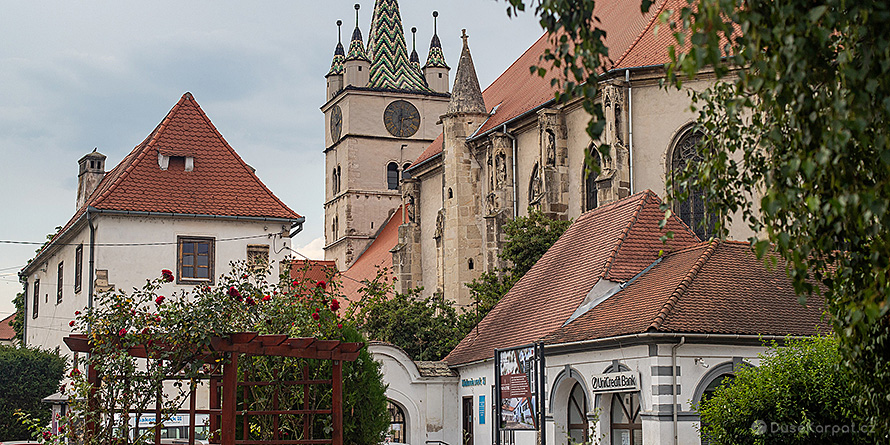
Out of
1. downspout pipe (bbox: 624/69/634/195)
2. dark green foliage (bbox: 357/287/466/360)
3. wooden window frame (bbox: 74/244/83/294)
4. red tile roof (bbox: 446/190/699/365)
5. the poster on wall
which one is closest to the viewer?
the poster on wall

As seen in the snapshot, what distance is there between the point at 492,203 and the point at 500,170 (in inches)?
50.4

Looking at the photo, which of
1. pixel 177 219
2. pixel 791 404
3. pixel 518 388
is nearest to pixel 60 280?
pixel 177 219

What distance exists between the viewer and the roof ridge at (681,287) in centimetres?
1827

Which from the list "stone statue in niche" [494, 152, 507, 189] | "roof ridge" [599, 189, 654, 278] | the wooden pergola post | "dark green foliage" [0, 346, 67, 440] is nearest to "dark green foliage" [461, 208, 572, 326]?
"stone statue in niche" [494, 152, 507, 189]

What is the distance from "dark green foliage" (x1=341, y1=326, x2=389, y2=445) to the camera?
1611 cm

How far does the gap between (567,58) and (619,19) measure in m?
35.5

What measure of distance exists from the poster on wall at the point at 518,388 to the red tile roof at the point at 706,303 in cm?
197

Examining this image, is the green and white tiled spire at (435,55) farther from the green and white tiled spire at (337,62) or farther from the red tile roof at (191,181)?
the red tile roof at (191,181)

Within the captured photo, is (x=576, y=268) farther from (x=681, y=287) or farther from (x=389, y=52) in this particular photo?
(x=389, y=52)

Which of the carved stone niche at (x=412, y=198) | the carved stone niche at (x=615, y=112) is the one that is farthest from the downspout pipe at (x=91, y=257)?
the carved stone niche at (x=412, y=198)

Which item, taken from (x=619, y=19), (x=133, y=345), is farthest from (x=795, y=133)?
(x=619, y=19)

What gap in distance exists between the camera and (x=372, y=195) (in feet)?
231

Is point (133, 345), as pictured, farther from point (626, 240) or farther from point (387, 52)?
point (387, 52)

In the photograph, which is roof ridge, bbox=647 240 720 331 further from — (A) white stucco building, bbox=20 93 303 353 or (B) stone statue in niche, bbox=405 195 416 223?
(B) stone statue in niche, bbox=405 195 416 223
